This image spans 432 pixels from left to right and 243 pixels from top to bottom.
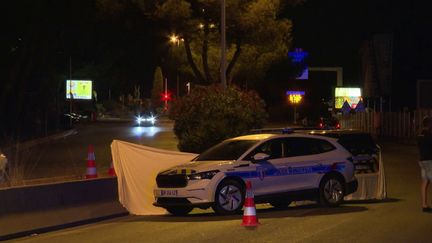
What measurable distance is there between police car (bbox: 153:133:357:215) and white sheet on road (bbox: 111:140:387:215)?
0.74m

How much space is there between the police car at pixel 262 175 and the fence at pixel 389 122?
94.9ft

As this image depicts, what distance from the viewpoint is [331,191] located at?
15898mm

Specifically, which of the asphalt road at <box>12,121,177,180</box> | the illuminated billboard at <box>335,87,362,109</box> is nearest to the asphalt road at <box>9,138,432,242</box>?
the asphalt road at <box>12,121,177,180</box>

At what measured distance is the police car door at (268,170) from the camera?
14.8m

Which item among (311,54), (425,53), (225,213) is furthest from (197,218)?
(311,54)

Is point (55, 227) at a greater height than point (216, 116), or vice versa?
point (216, 116)

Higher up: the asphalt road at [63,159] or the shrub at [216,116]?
the shrub at [216,116]

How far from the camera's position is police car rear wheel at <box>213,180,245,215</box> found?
14312 mm

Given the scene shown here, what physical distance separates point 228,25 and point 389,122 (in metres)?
23.5

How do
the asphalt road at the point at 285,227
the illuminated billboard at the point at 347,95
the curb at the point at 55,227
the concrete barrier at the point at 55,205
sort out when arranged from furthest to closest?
the illuminated billboard at the point at 347,95
the concrete barrier at the point at 55,205
the curb at the point at 55,227
the asphalt road at the point at 285,227

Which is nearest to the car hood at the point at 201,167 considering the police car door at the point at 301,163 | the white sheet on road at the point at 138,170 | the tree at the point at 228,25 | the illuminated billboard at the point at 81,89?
the white sheet on road at the point at 138,170

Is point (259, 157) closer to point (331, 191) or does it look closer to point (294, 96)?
point (331, 191)

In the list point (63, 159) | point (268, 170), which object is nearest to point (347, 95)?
point (63, 159)

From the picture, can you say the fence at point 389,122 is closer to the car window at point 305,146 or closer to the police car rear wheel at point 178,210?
the car window at point 305,146
